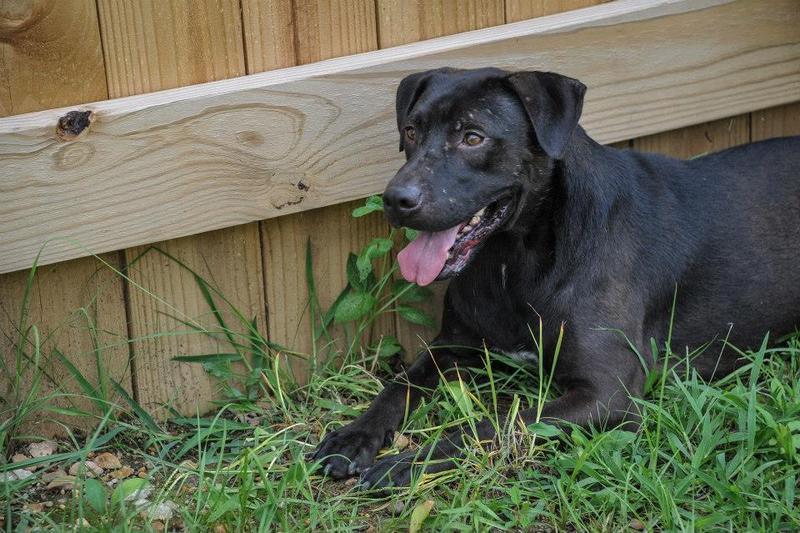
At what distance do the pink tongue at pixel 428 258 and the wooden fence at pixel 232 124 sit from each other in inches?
17.7

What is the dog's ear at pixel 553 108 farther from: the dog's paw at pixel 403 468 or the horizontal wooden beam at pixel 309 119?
the dog's paw at pixel 403 468

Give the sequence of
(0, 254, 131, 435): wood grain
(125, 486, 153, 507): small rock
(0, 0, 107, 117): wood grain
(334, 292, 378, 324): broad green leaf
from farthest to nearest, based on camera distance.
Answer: (334, 292, 378, 324): broad green leaf < (0, 254, 131, 435): wood grain < (0, 0, 107, 117): wood grain < (125, 486, 153, 507): small rock

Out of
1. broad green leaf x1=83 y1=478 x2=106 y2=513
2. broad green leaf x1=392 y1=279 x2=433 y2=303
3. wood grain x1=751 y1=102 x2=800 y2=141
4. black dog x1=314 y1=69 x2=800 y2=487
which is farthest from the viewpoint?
wood grain x1=751 y1=102 x2=800 y2=141

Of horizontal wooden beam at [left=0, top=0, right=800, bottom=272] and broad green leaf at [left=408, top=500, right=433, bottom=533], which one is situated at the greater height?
horizontal wooden beam at [left=0, top=0, right=800, bottom=272]

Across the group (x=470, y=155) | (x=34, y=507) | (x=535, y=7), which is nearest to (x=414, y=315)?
(x=470, y=155)

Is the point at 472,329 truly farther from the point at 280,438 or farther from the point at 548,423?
the point at 280,438

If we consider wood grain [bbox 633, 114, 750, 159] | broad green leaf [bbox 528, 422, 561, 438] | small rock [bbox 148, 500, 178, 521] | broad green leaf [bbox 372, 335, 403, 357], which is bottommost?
small rock [bbox 148, 500, 178, 521]

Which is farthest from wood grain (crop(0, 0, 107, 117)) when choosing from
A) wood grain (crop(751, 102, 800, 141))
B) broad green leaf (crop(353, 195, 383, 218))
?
wood grain (crop(751, 102, 800, 141))

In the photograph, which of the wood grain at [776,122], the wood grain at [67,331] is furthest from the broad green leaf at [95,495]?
the wood grain at [776,122]

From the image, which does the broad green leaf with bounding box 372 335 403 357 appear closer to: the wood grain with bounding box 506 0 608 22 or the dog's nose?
the dog's nose

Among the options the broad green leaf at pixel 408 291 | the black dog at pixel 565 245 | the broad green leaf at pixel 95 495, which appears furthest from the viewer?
the broad green leaf at pixel 408 291

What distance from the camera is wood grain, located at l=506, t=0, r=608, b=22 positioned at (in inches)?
155

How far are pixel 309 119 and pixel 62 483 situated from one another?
1.46 meters

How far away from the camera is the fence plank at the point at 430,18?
3.74 metres
